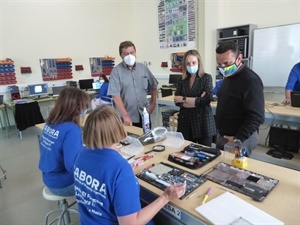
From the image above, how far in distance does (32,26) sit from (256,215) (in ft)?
20.7

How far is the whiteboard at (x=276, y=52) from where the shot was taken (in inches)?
167

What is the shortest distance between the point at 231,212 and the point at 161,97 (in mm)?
4525

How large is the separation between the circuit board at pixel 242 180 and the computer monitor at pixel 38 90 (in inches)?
211

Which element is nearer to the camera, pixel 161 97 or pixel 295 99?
pixel 295 99

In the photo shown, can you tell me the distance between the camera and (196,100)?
1.98 m

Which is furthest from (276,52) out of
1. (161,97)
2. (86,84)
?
(86,84)

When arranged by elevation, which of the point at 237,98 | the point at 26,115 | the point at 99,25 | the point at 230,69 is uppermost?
the point at 99,25

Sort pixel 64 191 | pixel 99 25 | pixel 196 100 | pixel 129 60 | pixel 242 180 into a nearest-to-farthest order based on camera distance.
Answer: pixel 242 180 < pixel 64 191 < pixel 196 100 < pixel 129 60 < pixel 99 25

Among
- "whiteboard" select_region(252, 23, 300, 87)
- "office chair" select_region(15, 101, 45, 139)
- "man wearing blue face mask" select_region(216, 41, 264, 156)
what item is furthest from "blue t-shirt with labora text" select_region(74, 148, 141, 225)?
"whiteboard" select_region(252, 23, 300, 87)

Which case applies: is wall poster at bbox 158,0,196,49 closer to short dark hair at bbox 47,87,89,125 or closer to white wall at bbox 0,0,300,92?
white wall at bbox 0,0,300,92

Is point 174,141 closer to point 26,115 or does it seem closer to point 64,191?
point 64,191

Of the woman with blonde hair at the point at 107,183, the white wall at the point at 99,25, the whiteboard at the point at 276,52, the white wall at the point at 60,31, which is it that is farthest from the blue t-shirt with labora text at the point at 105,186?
the white wall at the point at 60,31

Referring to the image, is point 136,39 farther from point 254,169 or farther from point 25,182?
point 254,169

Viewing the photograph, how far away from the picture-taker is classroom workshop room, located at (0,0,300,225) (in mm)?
1025
